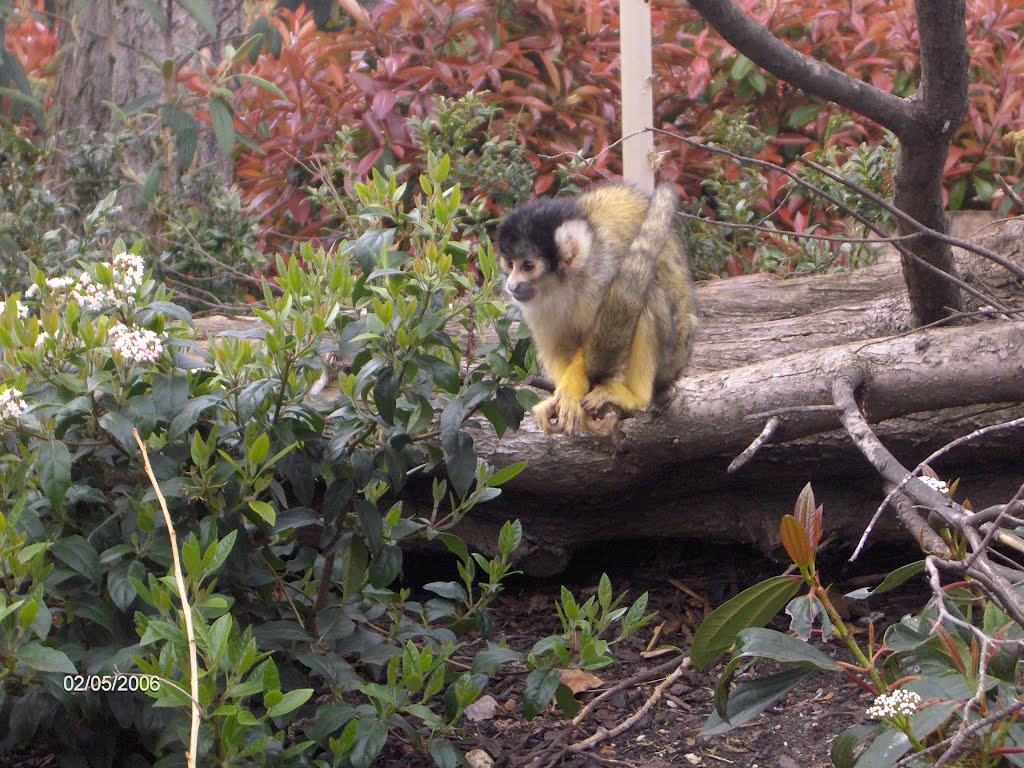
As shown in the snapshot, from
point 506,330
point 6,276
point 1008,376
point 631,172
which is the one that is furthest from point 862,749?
point 6,276

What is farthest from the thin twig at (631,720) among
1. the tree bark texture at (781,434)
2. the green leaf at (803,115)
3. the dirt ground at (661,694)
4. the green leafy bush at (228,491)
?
the green leaf at (803,115)

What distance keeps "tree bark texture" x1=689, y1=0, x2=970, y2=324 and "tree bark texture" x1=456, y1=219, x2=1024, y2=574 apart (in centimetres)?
34

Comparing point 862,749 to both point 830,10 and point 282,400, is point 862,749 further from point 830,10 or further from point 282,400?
point 830,10

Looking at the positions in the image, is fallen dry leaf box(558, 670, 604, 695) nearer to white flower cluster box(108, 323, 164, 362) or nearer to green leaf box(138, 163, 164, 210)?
white flower cluster box(108, 323, 164, 362)

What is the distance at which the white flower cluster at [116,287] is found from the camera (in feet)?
8.03

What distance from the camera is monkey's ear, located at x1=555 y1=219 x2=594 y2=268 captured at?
3.14 meters

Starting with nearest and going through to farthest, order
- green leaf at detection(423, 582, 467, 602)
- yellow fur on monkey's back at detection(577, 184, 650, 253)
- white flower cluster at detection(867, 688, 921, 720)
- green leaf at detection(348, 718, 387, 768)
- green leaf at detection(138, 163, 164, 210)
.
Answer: white flower cluster at detection(867, 688, 921, 720), green leaf at detection(348, 718, 387, 768), green leaf at detection(423, 582, 467, 602), yellow fur on monkey's back at detection(577, 184, 650, 253), green leaf at detection(138, 163, 164, 210)

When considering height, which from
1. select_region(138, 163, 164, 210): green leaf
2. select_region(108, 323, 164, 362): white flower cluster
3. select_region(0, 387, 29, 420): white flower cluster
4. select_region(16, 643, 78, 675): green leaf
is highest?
select_region(138, 163, 164, 210): green leaf

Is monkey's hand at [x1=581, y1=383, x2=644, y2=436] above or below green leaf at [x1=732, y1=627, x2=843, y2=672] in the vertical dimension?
above

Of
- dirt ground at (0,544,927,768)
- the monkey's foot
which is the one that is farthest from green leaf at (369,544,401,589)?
the monkey's foot

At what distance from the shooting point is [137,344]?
2.26 meters

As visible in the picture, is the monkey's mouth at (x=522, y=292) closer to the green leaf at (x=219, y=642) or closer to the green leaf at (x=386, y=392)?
the green leaf at (x=386, y=392)

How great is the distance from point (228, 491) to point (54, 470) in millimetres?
393

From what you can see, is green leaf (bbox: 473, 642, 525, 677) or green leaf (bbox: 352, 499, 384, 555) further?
green leaf (bbox: 473, 642, 525, 677)
